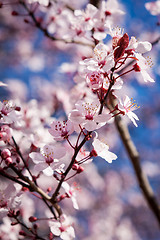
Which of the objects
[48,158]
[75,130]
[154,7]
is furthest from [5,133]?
[154,7]

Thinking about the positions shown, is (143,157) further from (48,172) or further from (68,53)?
(48,172)

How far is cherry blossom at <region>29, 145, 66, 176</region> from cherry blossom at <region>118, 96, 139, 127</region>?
14.4 inches

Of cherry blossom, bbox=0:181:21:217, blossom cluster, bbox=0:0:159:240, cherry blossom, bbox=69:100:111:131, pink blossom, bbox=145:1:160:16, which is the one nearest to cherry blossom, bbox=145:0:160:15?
pink blossom, bbox=145:1:160:16

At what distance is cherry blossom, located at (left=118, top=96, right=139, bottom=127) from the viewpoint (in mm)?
1219

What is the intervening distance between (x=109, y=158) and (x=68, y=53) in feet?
14.3

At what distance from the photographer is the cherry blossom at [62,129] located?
133 cm

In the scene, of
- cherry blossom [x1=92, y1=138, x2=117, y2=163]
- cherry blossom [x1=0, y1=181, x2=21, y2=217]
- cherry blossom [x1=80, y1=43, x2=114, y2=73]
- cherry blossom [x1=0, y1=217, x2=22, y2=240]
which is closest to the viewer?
cherry blossom [x1=80, y1=43, x2=114, y2=73]

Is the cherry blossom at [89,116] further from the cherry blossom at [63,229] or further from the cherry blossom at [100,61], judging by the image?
the cherry blossom at [63,229]

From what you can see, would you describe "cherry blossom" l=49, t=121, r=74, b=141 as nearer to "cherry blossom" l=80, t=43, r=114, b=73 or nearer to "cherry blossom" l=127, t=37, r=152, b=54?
"cherry blossom" l=80, t=43, r=114, b=73

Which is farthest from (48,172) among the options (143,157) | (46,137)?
(143,157)

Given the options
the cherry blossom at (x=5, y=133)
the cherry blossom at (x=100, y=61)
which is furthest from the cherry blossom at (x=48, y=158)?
the cherry blossom at (x=100, y=61)

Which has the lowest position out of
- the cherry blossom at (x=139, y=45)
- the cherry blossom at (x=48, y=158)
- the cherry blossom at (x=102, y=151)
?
the cherry blossom at (x=48, y=158)

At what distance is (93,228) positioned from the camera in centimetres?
523

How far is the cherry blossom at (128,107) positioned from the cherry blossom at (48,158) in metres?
0.37
